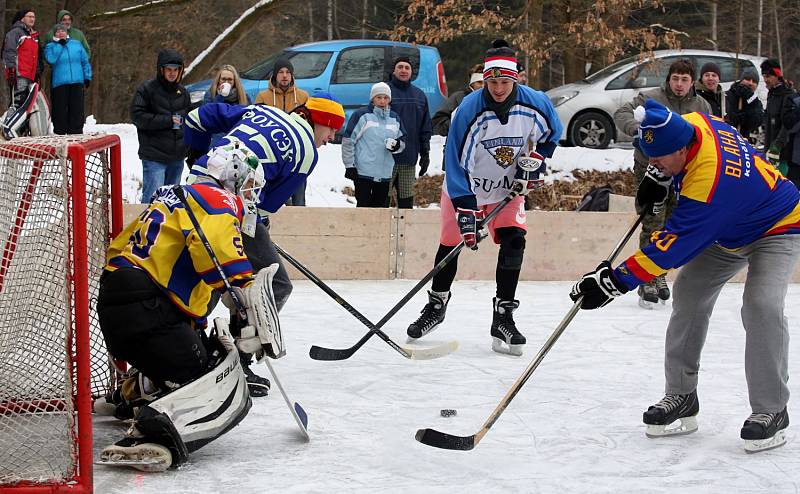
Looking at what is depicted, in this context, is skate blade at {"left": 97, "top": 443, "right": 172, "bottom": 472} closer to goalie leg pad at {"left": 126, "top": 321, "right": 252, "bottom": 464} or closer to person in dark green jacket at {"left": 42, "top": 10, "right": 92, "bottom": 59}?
goalie leg pad at {"left": 126, "top": 321, "right": 252, "bottom": 464}

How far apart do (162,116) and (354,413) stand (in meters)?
3.60

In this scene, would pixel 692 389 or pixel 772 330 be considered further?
pixel 692 389

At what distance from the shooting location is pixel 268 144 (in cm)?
385

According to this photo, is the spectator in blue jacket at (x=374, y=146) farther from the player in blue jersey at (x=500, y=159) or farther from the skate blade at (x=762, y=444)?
the skate blade at (x=762, y=444)

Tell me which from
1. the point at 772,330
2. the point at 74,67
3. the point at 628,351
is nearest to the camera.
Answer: the point at 772,330

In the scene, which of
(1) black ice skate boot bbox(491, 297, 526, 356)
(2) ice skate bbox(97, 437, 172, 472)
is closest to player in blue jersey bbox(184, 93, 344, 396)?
(2) ice skate bbox(97, 437, 172, 472)

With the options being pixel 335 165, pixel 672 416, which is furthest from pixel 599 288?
pixel 335 165

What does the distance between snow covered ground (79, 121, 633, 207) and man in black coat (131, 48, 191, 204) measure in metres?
1.79

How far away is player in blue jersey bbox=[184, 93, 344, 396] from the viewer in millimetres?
3826

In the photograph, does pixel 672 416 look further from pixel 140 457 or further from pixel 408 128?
pixel 408 128

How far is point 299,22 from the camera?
73.6 feet

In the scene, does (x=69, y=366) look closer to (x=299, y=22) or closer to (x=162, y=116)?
(x=162, y=116)

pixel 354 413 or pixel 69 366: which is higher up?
pixel 69 366

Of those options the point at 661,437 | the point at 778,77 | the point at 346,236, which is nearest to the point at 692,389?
the point at 661,437
